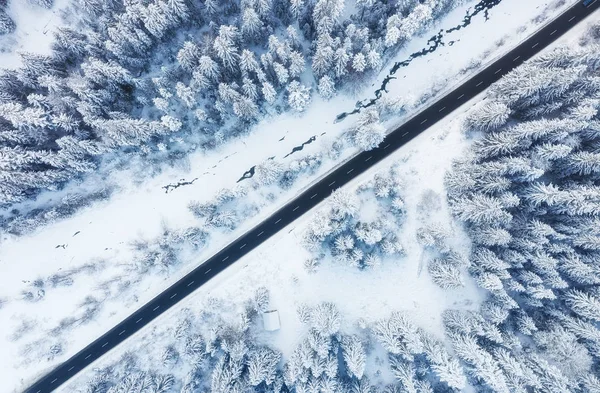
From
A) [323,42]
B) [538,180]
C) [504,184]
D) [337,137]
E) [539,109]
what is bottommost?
[538,180]

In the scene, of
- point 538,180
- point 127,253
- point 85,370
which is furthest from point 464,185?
point 85,370

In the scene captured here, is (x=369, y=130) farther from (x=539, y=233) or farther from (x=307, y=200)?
(x=539, y=233)

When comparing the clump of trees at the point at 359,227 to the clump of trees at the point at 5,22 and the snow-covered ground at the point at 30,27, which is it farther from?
the clump of trees at the point at 5,22

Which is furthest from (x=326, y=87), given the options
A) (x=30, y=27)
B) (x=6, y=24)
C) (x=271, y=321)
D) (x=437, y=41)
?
(x=6, y=24)

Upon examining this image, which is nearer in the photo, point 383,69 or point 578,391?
point 578,391

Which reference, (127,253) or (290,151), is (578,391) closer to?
(290,151)

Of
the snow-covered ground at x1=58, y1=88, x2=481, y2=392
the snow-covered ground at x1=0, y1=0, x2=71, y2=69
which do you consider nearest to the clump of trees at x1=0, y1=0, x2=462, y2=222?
the snow-covered ground at x1=0, y1=0, x2=71, y2=69

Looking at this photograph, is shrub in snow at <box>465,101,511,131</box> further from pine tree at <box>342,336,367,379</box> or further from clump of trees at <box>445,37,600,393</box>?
pine tree at <box>342,336,367,379</box>

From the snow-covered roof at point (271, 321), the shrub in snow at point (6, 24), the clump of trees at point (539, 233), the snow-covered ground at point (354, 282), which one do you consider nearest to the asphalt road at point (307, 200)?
the snow-covered ground at point (354, 282)

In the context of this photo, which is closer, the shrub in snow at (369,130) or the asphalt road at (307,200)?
the shrub in snow at (369,130)
